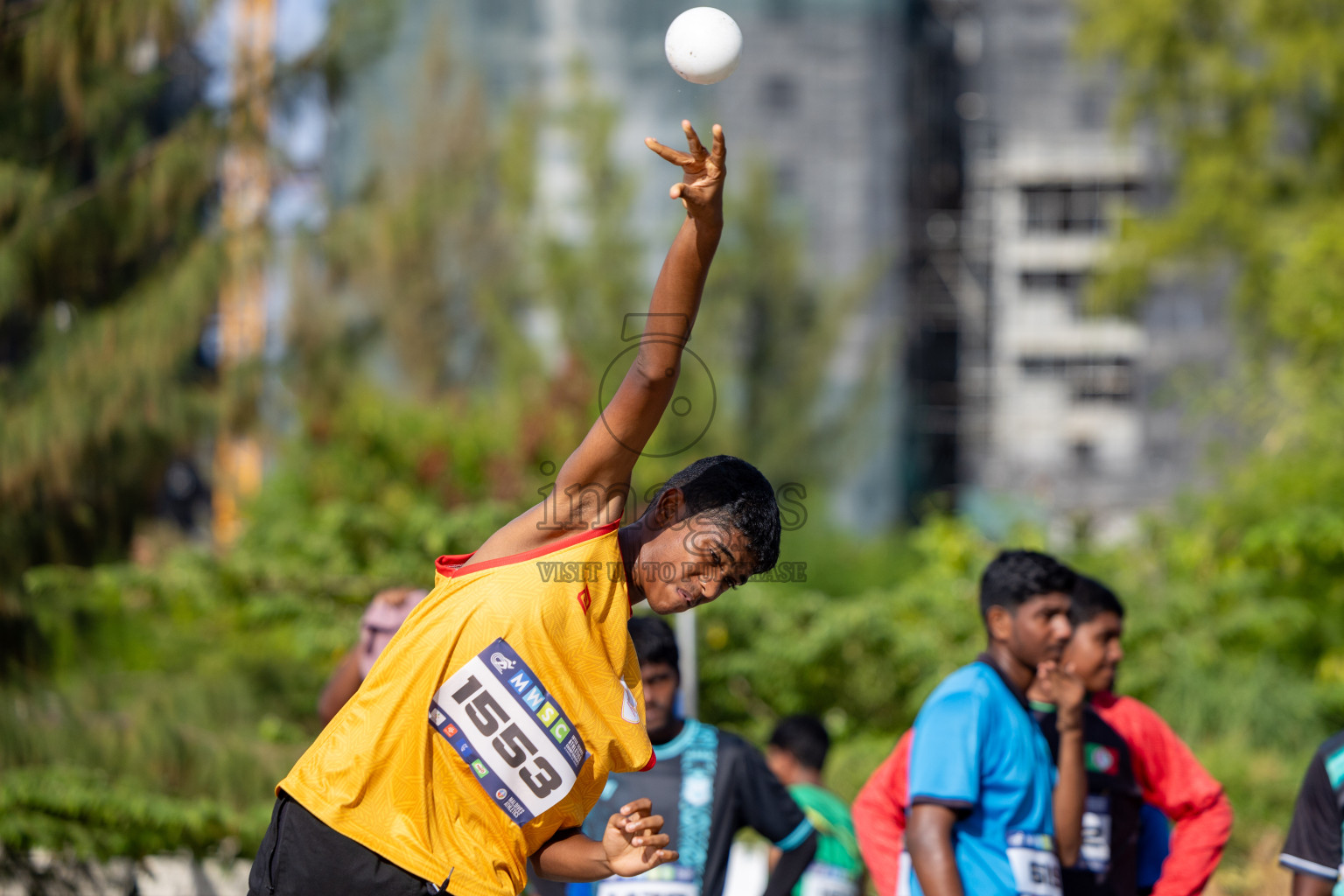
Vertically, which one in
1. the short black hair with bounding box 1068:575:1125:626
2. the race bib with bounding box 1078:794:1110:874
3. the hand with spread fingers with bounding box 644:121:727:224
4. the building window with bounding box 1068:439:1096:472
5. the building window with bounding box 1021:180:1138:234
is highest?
the building window with bounding box 1021:180:1138:234

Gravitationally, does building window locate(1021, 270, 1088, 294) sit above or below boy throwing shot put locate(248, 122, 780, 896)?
above

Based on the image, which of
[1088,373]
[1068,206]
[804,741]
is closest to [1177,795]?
[804,741]

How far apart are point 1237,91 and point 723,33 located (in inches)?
591

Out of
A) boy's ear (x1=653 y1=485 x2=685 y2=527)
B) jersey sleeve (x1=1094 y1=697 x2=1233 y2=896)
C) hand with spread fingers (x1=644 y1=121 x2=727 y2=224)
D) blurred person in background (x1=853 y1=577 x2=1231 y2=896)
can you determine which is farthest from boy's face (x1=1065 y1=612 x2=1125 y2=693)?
hand with spread fingers (x1=644 y1=121 x2=727 y2=224)

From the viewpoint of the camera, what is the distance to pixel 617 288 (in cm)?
2244

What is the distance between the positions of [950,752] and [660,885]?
1077 millimetres

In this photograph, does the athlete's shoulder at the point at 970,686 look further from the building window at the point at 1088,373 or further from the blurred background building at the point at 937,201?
the building window at the point at 1088,373

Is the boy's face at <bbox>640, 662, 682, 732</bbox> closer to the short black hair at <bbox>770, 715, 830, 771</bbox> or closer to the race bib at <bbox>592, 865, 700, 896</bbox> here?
the race bib at <bbox>592, 865, 700, 896</bbox>

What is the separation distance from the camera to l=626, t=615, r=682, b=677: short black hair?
13.6 feet

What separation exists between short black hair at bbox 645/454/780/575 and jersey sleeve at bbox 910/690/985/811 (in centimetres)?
116

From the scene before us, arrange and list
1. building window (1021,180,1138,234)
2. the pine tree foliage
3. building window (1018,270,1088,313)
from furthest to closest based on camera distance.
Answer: building window (1018,270,1088,313)
building window (1021,180,1138,234)
the pine tree foliage

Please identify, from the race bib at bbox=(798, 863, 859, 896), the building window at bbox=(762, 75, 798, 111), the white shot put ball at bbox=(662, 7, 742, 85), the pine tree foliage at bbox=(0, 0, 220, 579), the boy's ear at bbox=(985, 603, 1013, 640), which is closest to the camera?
the white shot put ball at bbox=(662, 7, 742, 85)

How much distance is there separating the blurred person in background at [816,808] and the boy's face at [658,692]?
0.71 metres

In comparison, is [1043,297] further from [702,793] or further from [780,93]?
[702,793]
